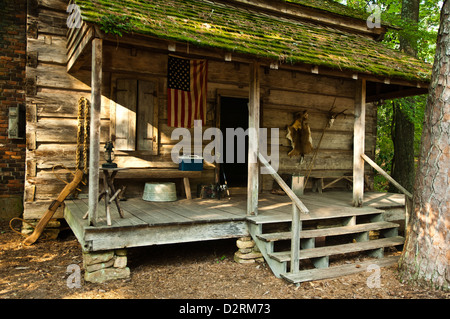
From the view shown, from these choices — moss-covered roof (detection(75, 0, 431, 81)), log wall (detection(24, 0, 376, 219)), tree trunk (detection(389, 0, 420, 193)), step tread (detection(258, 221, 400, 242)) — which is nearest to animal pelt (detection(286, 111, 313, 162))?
log wall (detection(24, 0, 376, 219))

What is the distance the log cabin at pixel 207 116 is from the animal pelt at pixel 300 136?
15cm

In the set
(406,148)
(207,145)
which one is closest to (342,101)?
(406,148)

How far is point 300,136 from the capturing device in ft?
28.3

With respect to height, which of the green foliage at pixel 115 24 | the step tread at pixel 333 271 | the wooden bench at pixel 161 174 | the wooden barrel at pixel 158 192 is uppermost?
the green foliage at pixel 115 24

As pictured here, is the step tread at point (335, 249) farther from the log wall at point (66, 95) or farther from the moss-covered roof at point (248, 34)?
the log wall at point (66, 95)

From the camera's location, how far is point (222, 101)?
838 cm

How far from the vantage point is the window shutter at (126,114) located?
6.77 metres

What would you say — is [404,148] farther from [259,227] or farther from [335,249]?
[259,227]

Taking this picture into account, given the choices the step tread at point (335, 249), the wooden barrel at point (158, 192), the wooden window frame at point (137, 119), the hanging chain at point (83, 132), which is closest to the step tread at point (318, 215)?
the step tread at point (335, 249)

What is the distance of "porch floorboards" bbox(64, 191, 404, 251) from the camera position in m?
4.63

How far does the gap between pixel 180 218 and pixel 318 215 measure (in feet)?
7.59

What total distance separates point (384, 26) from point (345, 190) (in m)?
4.52

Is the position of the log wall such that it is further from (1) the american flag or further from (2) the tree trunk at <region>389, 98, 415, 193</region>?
(2) the tree trunk at <region>389, 98, 415, 193</region>

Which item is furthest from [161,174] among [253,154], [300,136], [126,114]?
[300,136]
